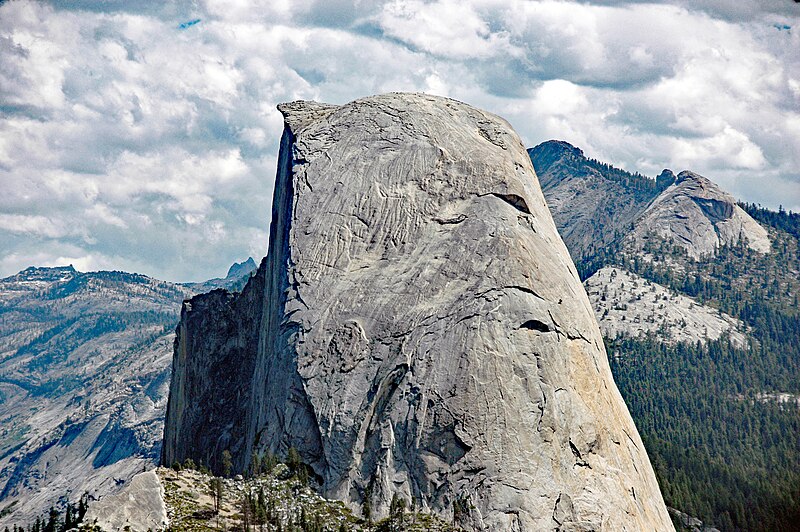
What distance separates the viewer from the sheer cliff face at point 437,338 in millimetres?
62906

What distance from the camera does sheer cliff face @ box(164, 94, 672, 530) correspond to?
62906 millimetres

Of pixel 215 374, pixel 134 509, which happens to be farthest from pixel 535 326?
pixel 215 374

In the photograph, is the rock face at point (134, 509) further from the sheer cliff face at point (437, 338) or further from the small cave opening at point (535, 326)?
the small cave opening at point (535, 326)

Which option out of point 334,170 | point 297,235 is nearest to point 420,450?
point 297,235

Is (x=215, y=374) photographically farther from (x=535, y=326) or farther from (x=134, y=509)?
(x=535, y=326)

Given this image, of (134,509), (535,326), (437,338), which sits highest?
(535,326)

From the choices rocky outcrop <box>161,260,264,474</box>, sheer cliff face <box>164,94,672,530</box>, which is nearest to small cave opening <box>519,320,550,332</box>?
sheer cliff face <box>164,94,672,530</box>

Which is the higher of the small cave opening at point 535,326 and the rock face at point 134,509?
the small cave opening at point 535,326

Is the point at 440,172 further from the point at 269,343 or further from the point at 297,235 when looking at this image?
the point at 269,343

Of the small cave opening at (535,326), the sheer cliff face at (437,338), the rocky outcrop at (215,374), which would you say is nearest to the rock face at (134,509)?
the sheer cliff face at (437,338)

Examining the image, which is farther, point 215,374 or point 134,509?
point 215,374

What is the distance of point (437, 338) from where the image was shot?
221ft

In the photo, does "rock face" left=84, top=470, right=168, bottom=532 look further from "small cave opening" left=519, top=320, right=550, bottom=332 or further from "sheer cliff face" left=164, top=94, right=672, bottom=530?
"small cave opening" left=519, top=320, right=550, bottom=332

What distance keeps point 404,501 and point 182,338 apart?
56.5 m
